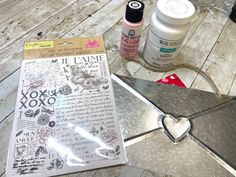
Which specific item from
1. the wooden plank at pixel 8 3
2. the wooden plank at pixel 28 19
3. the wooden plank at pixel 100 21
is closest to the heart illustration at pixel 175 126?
the wooden plank at pixel 100 21

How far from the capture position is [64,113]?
495 mm

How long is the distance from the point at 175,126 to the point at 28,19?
0.45m

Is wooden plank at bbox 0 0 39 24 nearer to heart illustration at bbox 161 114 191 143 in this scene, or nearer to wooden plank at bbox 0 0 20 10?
wooden plank at bbox 0 0 20 10

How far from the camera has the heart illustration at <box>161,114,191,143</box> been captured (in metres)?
0.49

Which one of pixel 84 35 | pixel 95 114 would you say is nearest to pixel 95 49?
pixel 84 35

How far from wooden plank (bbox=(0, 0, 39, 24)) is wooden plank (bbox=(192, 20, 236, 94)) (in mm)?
475

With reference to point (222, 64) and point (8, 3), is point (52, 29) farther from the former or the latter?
point (222, 64)

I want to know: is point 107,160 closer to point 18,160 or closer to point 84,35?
point 18,160

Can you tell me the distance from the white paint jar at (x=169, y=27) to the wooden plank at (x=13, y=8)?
1.17 feet

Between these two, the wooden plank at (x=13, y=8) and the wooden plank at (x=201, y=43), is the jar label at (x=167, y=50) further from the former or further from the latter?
the wooden plank at (x=13, y=8)

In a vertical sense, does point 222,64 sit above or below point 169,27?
below

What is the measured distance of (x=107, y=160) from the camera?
1.46ft

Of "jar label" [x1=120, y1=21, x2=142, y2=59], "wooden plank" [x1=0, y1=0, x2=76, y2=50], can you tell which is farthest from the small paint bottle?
"wooden plank" [x1=0, y1=0, x2=76, y2=50]

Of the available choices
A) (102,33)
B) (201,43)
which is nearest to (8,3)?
(102,33)
